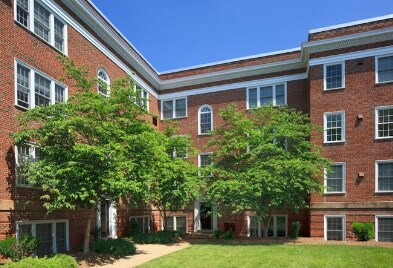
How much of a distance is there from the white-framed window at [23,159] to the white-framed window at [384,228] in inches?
690

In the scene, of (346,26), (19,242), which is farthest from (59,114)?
(346,26)

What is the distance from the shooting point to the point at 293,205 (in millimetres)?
20547

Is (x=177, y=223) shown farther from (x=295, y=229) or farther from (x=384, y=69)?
(x=384, y=69)

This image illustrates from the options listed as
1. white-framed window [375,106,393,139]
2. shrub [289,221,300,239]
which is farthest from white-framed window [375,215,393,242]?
white-framed window [375,106,393,139]

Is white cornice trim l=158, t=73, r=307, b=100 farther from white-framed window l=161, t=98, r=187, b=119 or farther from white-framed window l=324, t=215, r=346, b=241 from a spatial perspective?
white-framed window l=324, t=215, r=346, b=241

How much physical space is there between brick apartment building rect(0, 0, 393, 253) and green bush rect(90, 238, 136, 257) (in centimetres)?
166

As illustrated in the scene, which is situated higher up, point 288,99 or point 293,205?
point 288,99

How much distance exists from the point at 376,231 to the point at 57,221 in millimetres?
16313

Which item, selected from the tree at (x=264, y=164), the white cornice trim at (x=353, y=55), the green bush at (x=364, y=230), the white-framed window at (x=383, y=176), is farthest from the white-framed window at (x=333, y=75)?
the green bush at (x=364, y=230)

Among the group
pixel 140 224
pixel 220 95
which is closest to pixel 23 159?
pixel 140 224

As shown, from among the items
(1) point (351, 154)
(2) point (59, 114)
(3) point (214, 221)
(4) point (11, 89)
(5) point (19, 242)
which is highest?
(4) point (11, 89)

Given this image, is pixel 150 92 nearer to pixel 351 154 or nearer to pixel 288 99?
pixel 288 99

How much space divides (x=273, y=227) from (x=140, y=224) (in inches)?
339

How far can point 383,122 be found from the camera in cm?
2162
